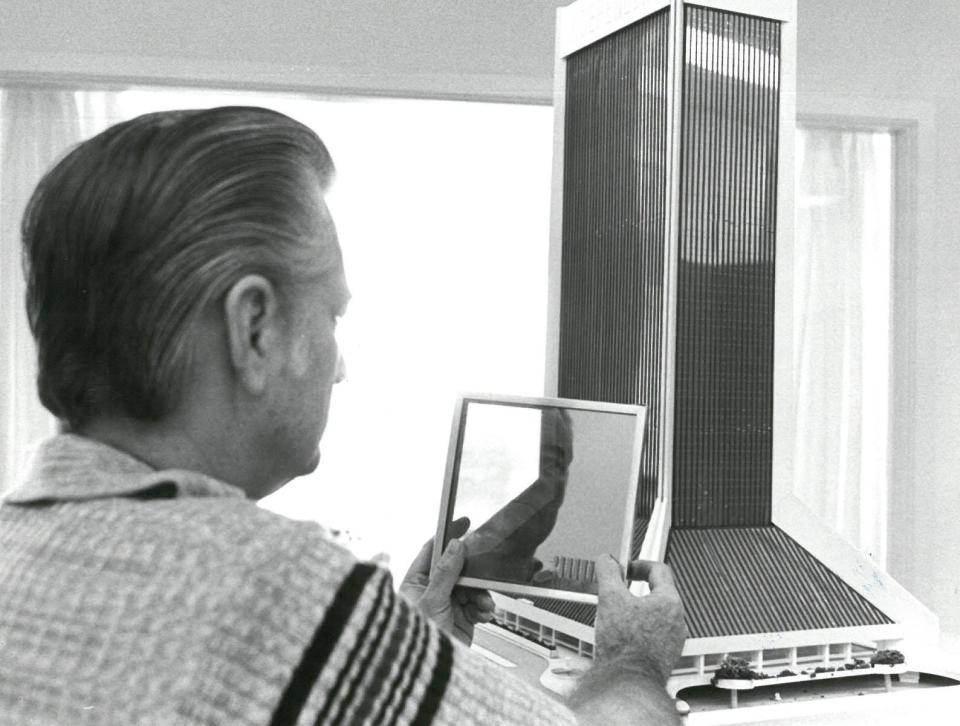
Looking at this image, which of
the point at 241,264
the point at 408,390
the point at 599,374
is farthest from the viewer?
the point at 408,390

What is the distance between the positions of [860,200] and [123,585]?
3.42 metres

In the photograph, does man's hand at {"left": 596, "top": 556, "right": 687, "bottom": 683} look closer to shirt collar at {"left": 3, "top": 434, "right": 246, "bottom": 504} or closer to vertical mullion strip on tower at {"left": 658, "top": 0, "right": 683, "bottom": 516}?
vertical mullion strip on tower at {"left": 658, "top": 0, "right": 683, "bottom": 516}

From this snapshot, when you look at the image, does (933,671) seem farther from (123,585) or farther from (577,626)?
(123,585)

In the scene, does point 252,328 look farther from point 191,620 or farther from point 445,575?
point 445,575

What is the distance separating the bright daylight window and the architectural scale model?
1595 millimetres

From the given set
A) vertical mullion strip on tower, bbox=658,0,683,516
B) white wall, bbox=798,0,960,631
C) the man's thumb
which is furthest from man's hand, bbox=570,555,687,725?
white wall, bbox=798,0,960,631

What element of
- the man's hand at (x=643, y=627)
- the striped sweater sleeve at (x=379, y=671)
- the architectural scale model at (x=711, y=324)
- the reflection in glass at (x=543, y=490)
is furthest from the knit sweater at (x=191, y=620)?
the architectural scale model at (x=711, y=324)

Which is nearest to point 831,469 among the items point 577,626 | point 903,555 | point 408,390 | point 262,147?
point 903,555

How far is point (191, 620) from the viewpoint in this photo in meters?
0.59

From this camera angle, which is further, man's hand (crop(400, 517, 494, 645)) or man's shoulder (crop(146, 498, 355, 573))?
man's hand (crop(400, 517, 494, 645))

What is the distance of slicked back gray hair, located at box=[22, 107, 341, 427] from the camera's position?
679mm

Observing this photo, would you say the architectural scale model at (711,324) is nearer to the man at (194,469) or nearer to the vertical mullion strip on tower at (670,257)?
the vertical mullion strip on tower at (670,257)

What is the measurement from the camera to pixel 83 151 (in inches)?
28.1

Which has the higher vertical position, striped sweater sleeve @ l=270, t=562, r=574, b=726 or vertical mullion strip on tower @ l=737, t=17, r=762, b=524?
vertical mullion strip on tower @ l=737, t=17, r=762, b=524
